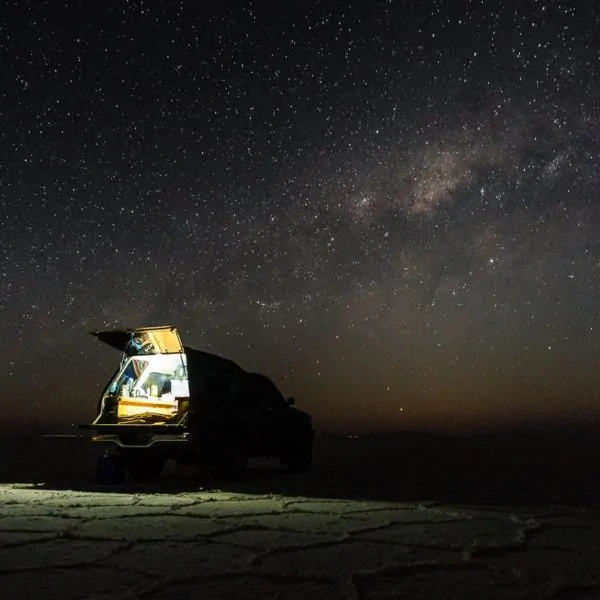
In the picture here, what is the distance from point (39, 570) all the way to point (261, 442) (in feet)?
22.3

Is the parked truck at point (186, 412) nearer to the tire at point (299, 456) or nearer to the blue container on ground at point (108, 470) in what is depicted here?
the tire at point (299, 456)

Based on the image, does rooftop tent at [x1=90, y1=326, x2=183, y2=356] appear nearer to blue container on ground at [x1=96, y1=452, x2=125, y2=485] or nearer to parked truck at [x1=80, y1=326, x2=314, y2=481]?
parked truck at [x1=80, y1=326, x2=314, y2=481]

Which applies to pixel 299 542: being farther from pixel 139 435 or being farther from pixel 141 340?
pixel 141 340

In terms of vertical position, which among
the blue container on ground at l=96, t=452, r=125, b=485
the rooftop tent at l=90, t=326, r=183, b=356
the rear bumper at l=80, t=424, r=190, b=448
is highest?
the rooftop tent at l=90, t=326, r=183, b=356

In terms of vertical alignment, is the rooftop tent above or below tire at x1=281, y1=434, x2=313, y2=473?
above

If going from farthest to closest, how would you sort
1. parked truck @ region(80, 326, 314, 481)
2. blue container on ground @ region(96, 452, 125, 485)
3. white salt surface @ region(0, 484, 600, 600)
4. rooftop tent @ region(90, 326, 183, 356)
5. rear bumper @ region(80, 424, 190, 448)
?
rooftop tent @ region(90, 326, 183, 356) → blue container on ground @ region(96, 452, 125, 485) → parked truck @ region(80, 326, 314, 481) → rear bumper @ region(80, 424, 190, 448) → white salt surface @ region(0, 484, 600, 600)

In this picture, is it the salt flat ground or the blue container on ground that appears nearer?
the salt flat ground

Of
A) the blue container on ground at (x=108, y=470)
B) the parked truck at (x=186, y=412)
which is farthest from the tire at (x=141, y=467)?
the blue container on ground at (x=108, y=470)

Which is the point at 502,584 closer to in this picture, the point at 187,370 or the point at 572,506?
the point at 572,506

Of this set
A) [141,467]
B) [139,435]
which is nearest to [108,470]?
[139,435]

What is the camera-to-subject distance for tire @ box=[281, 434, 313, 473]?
1198 centimetres

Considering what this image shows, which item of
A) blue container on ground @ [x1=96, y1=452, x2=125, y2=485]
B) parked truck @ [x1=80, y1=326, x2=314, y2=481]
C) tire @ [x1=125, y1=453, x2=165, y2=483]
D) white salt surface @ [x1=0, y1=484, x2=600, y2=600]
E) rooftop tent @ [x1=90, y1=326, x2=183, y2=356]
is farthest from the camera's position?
tire @ [x1=125, y1=453, x2=165, y2=483]

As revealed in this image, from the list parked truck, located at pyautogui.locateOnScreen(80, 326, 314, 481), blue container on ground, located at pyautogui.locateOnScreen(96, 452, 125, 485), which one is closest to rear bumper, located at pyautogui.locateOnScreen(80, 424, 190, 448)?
parked truck, located at pyautogui.locateOnScreen(80, 326, 314, 481)

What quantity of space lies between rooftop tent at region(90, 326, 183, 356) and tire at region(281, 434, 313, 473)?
2863mm
